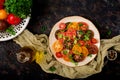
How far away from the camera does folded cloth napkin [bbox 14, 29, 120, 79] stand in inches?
89.7

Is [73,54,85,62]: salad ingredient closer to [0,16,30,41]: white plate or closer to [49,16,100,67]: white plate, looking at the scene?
[49,16,100,67]: white plate

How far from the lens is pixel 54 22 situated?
2.33 m

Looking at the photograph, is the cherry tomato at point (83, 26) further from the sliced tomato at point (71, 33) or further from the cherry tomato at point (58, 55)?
the cherry tomato at point (58, 55)

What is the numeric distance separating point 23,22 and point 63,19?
0.24 metres

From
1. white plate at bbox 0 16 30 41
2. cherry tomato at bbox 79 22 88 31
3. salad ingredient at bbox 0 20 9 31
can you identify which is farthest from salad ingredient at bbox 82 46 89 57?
salad ingredient at bbox 0 20 9 31

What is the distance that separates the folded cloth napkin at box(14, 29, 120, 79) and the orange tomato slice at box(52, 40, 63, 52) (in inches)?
1.5

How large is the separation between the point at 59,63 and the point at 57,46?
0.10 meters

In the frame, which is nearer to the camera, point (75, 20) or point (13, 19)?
point (13, 19)

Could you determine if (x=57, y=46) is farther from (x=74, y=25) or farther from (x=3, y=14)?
(x=3, y=14)

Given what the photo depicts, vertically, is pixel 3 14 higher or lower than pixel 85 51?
higher

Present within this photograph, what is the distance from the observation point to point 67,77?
2.33 metres

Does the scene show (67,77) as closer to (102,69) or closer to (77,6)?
(102,69)

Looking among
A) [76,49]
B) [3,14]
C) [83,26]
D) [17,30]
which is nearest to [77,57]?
[76,49]

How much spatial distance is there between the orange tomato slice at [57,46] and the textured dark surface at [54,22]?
9cm
